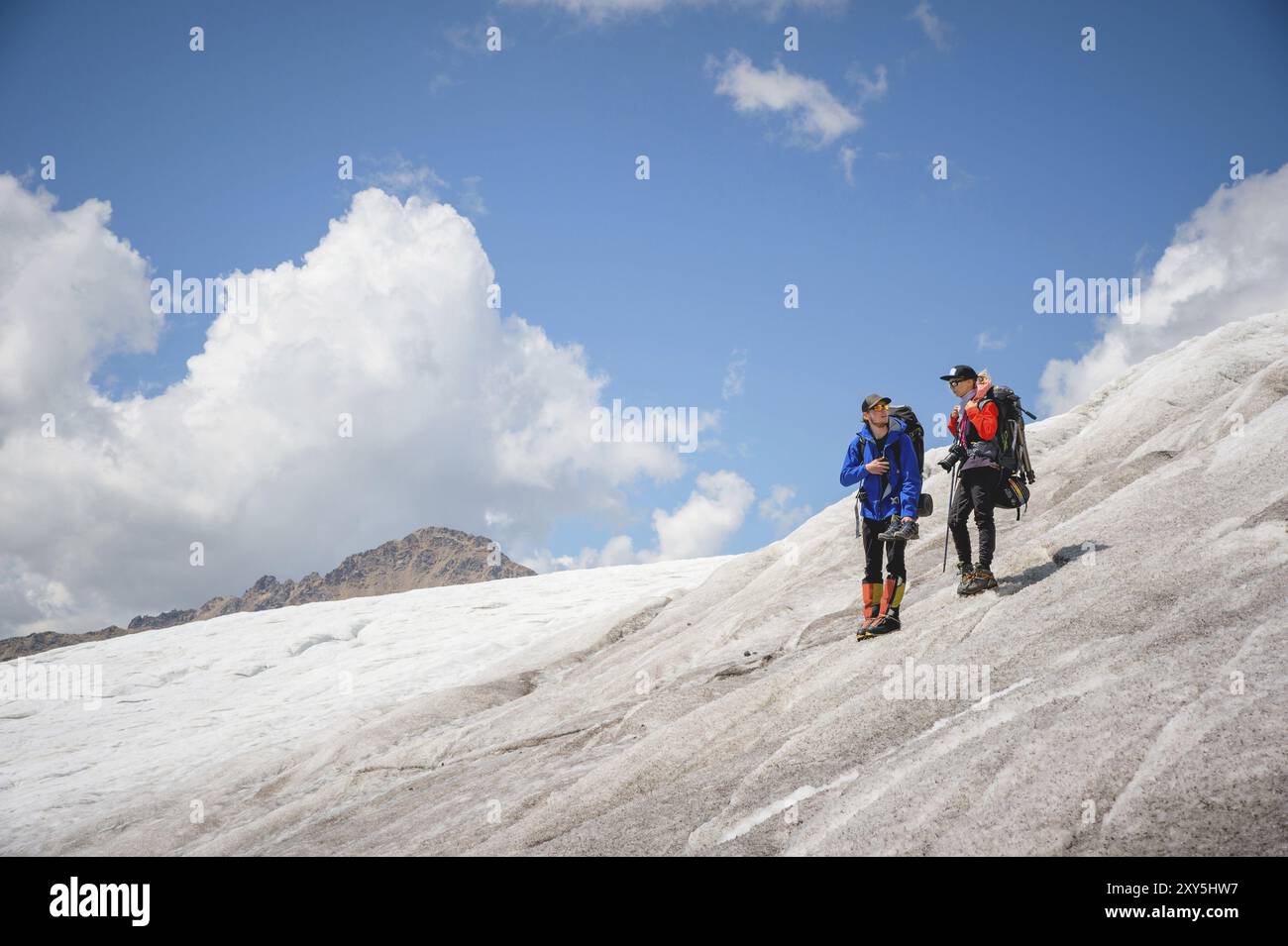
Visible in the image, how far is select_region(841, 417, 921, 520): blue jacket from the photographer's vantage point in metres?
12.5

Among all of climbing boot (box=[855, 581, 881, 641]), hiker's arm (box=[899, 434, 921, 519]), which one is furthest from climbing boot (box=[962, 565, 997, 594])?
hiker's arm (box=[899, 434, 921, 519])

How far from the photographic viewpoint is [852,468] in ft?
42.8

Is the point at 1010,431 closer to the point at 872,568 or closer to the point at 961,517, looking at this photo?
the point at 961,517

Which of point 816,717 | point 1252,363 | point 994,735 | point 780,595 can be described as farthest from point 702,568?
point 994,735

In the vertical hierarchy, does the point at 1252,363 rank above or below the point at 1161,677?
above

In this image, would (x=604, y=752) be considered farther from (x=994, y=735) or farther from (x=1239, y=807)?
(x=1239, y=807)

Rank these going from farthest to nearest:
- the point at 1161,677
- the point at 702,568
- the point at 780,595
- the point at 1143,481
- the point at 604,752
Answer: the point at 702,568
the point at 780,595
the point at 1143,481
the point at 604,752
the point at 1161,677

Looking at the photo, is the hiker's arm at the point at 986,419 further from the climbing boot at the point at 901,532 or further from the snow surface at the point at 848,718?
the snow surface at the point at 848,718

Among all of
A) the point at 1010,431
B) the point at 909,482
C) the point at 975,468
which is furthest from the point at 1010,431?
the point at 909,482

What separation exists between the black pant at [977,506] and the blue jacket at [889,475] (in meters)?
0.72

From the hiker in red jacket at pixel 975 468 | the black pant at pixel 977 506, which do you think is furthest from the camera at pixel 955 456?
the black pant at pixel 977 506
